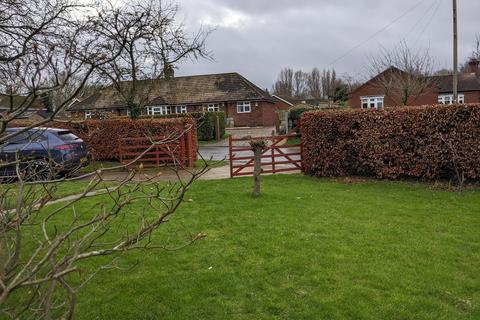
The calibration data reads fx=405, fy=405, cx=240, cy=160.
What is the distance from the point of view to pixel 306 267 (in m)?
4.67

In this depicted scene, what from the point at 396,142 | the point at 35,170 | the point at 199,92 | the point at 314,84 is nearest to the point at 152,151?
the point at 396,142

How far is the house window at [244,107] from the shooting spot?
3864 centimetres

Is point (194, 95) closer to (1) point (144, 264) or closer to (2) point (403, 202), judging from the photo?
(2) point (403, 202)

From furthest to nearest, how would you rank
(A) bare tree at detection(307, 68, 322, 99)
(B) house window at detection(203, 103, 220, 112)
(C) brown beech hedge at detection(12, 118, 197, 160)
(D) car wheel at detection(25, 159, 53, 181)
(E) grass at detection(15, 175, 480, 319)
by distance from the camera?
1. (A) bare tree at detection(307, 68, 322, 99)
2. (B) house window at detection(203, 103, 220, 112)
3. (C) brown beech hedge at detection(12, 118, 197, 160)
4. (E) grass at detection(15, 175, 480, 319)
5. (D) car wheel at detection(25, 159, 53, 181)

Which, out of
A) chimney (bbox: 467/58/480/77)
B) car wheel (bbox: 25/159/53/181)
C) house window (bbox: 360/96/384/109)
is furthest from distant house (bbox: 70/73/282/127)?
car wheel (bbox: 25/159/53/181)

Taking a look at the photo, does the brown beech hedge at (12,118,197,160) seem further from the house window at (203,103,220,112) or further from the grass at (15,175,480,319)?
the house window at (203,103,220,112)

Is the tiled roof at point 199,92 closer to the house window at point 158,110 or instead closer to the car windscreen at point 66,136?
the house window at point 158,110

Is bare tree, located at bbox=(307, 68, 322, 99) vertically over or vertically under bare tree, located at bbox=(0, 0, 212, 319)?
over

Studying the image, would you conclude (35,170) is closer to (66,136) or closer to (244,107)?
(66,136)

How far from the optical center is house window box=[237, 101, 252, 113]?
38.6m

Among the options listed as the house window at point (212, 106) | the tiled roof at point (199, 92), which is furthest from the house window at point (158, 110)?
the house window at point (212, 106)

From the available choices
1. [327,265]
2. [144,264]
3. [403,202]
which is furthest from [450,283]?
[403,202]

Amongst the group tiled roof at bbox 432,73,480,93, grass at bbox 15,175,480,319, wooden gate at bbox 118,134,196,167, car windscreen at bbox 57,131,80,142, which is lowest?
grass at bbox 15,175,480,319

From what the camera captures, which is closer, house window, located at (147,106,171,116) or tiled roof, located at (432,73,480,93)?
house window, located at (147,106,171,116)
